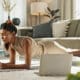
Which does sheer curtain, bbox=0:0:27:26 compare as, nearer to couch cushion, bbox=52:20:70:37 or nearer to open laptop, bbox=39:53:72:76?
couch cushion, bbox=52:20:70:37

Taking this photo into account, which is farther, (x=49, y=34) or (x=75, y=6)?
(x=75, y=6)

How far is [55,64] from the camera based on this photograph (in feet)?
4.87

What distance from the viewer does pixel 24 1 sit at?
581 cm

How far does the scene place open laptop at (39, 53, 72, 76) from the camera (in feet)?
4.76

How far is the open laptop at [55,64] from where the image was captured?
57.1 inches

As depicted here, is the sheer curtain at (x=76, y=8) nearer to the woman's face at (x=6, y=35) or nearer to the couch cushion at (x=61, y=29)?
the couch cushion at (x=61, y=29)

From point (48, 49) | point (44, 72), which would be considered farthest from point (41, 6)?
point (44, 72)

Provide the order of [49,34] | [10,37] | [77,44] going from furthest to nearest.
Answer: [49,34], [77,44], [10,37]

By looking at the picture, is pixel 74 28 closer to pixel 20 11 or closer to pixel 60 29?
pixel 60 29

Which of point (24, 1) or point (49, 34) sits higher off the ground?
point (24, 1)

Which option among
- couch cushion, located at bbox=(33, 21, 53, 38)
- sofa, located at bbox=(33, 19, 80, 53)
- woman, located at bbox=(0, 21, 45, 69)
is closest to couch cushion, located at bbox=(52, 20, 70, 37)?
sofa, located at bbox=(33, 19, 80, 53)

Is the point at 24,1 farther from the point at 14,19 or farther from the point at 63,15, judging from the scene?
the point at 63,15

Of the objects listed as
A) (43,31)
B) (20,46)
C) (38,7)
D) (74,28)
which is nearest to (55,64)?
(20,46)

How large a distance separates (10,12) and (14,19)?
389mm
